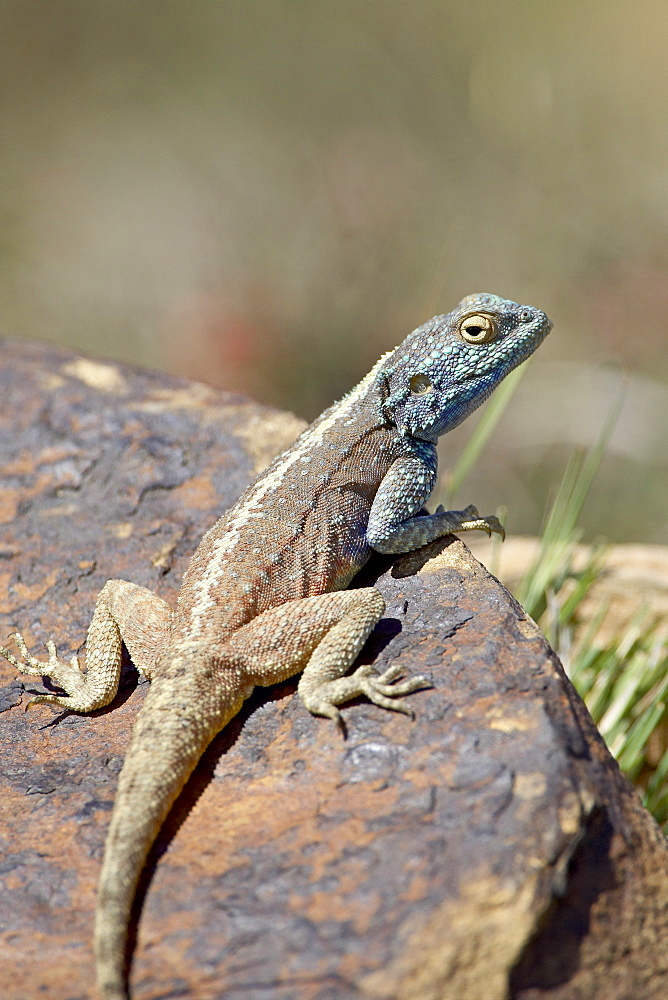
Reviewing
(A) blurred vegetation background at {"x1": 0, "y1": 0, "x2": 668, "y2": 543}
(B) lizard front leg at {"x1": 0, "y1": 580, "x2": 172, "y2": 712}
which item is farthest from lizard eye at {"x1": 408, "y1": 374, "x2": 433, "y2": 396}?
(A) blurred vegetation background at {"x1": 0, "y1": 0, "x2": 668, "y2": 543}

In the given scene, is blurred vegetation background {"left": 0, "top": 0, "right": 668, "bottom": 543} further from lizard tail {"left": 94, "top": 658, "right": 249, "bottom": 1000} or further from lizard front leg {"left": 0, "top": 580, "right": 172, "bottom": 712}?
lizard tail {"left": 94, "top": 658, "right": 249, "bottom": 1000}

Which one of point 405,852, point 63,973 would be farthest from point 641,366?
point 63,973

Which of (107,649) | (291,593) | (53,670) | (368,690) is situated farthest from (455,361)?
(53,670)

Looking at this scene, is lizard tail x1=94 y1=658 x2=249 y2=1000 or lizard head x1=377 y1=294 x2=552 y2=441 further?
lizard head x1=377 y1=294 x2=552 y2=441

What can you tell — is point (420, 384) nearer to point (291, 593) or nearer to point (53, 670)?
point (291, 593)

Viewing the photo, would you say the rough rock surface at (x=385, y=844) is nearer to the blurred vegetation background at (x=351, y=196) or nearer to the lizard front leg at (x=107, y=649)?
the lizard front leg at (x=107, y=649)

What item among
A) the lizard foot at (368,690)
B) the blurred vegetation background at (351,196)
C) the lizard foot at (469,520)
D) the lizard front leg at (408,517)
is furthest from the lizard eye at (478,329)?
the blurred vegetation background at (351,196)
